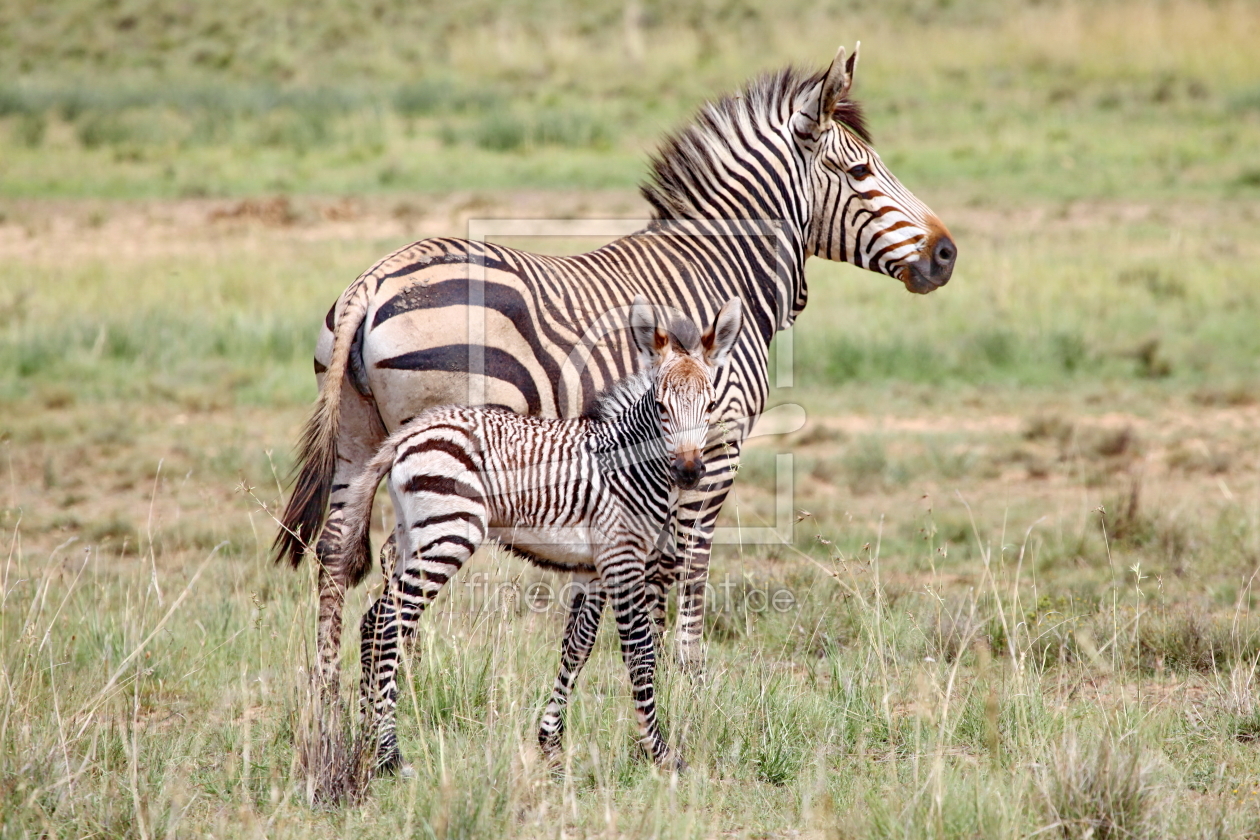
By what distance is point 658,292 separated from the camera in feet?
19.3

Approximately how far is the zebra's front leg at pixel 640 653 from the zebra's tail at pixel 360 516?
0.97m

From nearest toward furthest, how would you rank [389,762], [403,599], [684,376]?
1. [403,599]
2. [684,376]
3. [389,762]

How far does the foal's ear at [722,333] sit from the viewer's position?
16.6 feet

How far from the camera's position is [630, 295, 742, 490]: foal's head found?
4.75m

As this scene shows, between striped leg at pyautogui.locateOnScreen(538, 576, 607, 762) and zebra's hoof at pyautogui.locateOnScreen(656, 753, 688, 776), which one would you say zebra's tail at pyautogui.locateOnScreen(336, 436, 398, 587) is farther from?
zebra's hoof at pyautogui.locateOnScreen(656, 753, 688, 776)

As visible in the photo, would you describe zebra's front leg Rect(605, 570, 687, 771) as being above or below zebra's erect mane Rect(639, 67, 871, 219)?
below

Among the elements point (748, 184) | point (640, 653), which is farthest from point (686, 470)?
point (748, 184)

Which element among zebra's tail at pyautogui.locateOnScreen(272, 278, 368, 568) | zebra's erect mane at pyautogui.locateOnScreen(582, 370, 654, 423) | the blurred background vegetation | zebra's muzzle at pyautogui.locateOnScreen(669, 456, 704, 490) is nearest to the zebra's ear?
zebra's erect mane at pyautogui.locateOnScreen(582, 370, 654, 423)

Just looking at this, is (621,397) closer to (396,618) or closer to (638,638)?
(638,638)

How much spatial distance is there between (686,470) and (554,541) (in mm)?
606

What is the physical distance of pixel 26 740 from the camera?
4590 millimetres

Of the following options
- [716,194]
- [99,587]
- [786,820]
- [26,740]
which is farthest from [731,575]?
[26,740]

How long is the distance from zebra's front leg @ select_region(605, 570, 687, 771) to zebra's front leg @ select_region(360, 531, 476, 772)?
2.03 ft

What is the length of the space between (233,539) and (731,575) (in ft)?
10.8
